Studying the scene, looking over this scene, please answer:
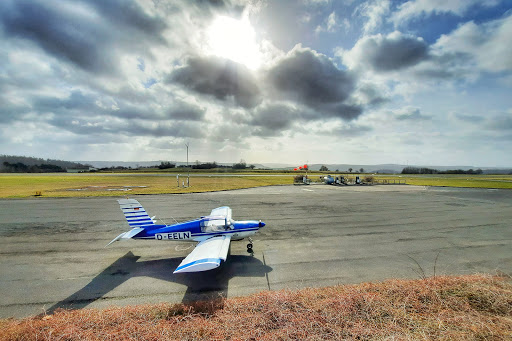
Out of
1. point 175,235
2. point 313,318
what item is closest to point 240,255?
point 175,235

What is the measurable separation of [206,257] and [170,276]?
3144 millimetres

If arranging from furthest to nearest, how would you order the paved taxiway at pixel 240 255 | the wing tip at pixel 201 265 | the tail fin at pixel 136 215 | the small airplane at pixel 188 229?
A: 1. the tail fin at pixel 136 215
2. the small airplane at pixel 188 229
3. the paved taxiway at pixel 240 255
4. the wing tip at pixel 201 265

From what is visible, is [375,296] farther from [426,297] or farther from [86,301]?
[86,301]

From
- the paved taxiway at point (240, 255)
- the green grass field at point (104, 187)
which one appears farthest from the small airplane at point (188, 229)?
the green grass field at point (104, 187)

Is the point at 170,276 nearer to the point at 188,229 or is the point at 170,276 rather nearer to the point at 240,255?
the point at 188,229

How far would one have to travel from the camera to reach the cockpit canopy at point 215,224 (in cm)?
1106

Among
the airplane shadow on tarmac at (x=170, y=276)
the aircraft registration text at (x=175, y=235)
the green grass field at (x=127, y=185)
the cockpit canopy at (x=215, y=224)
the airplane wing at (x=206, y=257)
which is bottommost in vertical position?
the airplane shadow on tarmac at (x=170, y=276)

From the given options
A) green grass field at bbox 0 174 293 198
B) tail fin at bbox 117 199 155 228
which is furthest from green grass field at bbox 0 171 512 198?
tail fin at bbox 117 199 155 228

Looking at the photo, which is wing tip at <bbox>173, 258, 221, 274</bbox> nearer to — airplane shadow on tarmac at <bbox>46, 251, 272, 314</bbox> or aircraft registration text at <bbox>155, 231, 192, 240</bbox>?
airplane shadow on tarmac at <bbox>46, 251, 272, 314</bbox>

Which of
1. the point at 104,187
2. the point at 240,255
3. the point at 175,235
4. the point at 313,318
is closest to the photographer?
the point at 313,318

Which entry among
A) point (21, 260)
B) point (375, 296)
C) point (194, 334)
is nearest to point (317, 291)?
point (375, 296)

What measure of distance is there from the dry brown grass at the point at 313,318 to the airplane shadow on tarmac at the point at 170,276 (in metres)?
1.23

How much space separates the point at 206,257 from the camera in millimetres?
8000

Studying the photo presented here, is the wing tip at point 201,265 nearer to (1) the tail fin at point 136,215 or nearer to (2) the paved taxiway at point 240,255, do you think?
(2) the paved taxiway at point 240,255
